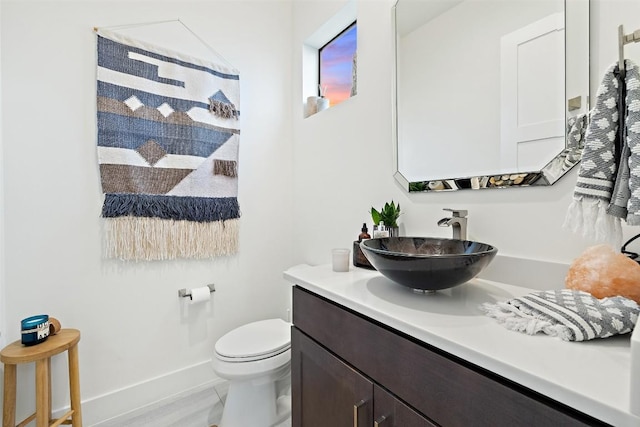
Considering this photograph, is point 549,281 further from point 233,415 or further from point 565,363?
point 233,415

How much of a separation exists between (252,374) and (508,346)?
115 cm

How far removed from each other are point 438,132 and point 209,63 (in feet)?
4.64

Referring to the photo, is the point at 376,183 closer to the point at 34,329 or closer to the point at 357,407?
the point at 357,407

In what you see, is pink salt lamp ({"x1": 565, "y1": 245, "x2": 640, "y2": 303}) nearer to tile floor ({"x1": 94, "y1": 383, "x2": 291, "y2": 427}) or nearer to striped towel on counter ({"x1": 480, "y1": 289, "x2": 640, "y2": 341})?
striped towel on counter ({"x1": 480, "y1": 289, "x2": 640, "y2": 341})

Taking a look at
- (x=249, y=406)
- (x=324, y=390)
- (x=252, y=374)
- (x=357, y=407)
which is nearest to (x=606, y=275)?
(x=357, y=407)

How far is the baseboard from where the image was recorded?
1477 millimetres

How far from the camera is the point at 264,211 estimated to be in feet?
6.63

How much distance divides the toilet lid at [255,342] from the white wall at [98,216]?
359 millimetres

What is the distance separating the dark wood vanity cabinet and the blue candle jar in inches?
42.3

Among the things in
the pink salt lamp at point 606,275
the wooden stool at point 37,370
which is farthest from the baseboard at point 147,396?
the pink salt lamp at point 606,275

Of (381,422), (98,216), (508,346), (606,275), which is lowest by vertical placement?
(381,422)

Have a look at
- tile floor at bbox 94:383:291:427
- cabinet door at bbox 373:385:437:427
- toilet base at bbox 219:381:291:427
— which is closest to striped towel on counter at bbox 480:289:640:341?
cabinet door at bbox 373:385:437:427

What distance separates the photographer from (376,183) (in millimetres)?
1442

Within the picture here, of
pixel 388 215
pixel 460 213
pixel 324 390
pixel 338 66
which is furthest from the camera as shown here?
pixel 338 66
